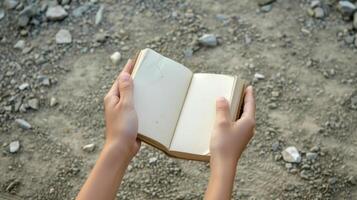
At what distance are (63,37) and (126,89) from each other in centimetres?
93

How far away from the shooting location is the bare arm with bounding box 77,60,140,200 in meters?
1.43

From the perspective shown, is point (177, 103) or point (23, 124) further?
point (23, 124)

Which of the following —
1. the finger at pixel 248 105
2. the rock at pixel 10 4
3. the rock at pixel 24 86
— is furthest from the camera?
the rock at pixel 10 4

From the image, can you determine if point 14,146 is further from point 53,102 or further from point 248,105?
point 248,105

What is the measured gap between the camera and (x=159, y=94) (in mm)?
1562

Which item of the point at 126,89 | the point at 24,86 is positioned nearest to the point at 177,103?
the point at 126,89

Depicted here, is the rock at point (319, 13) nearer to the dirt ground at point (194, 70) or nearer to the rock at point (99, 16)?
the dirt ground at point (194, 70)

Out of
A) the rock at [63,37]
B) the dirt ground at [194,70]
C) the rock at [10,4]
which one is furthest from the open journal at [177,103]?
the rock at [10,4]

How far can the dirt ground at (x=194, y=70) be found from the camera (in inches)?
77.7

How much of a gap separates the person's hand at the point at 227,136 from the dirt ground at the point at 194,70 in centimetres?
50

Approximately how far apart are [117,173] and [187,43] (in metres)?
0.94

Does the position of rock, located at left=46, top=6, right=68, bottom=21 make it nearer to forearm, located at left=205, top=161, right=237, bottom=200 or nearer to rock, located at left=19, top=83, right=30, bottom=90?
rock, located at left=19, top=83, right=30, bottom=90

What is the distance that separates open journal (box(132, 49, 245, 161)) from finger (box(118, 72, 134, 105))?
0.08 ft

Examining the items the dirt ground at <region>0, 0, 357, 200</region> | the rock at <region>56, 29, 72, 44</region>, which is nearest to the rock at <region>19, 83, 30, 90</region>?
the dirt ground at <region>0, 0, 357, 200</region>
